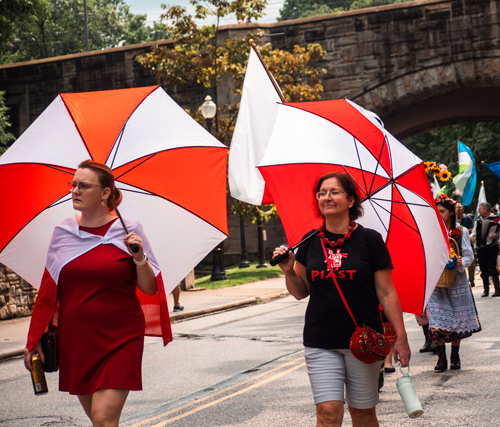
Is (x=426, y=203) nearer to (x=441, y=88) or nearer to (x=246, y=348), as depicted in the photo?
(x=246, y=348)

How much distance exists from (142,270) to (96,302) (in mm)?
301

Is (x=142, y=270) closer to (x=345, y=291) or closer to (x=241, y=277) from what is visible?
(x=345, y=291)

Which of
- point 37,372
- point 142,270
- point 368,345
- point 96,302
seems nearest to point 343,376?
point 368,345

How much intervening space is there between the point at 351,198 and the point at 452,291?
3.89 m

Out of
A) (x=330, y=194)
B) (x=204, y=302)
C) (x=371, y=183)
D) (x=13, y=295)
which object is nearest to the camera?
(x=330, y=194)

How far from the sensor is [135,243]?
3.64 metres

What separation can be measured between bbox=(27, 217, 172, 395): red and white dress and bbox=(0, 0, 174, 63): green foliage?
49515 mm

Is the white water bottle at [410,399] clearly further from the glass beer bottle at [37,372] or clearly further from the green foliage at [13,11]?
the green foliage at [13,11]

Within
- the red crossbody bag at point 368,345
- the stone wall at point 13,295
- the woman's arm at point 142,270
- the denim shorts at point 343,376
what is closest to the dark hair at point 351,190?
the red crossbody bag at point 368,345

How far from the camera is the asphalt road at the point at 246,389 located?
5613mm

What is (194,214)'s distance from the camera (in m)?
4.77

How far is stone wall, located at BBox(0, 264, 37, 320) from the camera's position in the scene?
40.7 feet

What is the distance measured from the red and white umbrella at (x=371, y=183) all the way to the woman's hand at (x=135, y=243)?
1.53 metres

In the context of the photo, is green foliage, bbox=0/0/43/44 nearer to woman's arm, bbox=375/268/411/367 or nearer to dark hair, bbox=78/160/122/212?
dark hair, bbox=78/160/122/212
